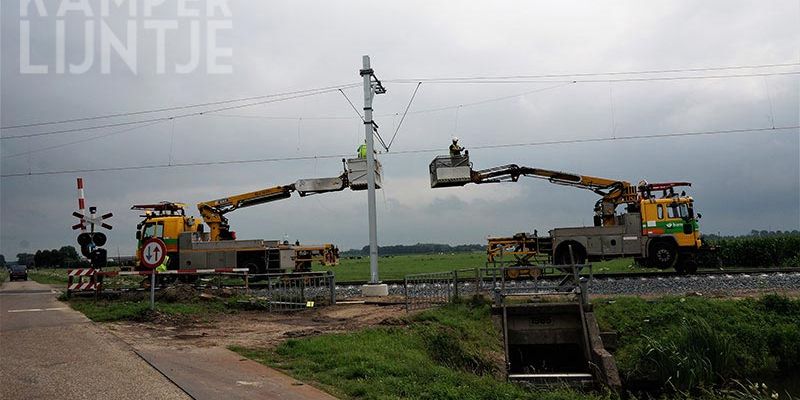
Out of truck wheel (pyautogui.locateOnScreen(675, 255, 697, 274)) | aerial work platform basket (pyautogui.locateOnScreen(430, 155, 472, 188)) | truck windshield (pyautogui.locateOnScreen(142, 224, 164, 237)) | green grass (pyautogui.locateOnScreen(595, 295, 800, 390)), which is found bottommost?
green grass (pyautogui.locateOnScreen(595, 295, 800, 390))

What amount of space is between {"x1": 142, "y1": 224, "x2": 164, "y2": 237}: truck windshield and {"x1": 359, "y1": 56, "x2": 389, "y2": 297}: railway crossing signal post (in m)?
9.86

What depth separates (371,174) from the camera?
65.3 ft

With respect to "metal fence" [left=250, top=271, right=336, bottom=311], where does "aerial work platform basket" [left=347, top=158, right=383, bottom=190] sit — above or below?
above

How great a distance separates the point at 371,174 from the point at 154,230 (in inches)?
410

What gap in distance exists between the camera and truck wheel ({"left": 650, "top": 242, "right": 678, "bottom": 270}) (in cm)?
2233

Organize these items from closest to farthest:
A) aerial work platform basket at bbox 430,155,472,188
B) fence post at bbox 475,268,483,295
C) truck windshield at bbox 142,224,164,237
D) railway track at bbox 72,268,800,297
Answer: fence post at bbox 475,268,483,295 → railway track at bbox 72,268,800,297 → aerial work platform basket at bbox 430,155,472,188 → truck windshield at bbox 142,224,164,237

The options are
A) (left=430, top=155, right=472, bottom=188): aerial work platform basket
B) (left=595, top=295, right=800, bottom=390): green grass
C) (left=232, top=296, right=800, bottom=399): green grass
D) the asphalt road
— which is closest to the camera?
the asphalt road

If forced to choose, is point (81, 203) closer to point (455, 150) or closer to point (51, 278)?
point (455, 150)

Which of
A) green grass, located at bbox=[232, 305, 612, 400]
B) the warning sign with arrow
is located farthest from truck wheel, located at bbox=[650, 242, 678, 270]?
the warning sign with arrow

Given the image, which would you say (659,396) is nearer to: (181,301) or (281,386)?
(281,386)

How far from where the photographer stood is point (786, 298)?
1522cm

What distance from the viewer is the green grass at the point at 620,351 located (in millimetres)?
8227

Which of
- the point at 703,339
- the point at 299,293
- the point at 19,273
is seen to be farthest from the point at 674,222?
the point at 19,273

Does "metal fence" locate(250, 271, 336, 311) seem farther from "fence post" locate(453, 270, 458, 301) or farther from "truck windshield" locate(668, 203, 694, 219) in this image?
"truck windshield" locate(668, 203, 694, 219)
